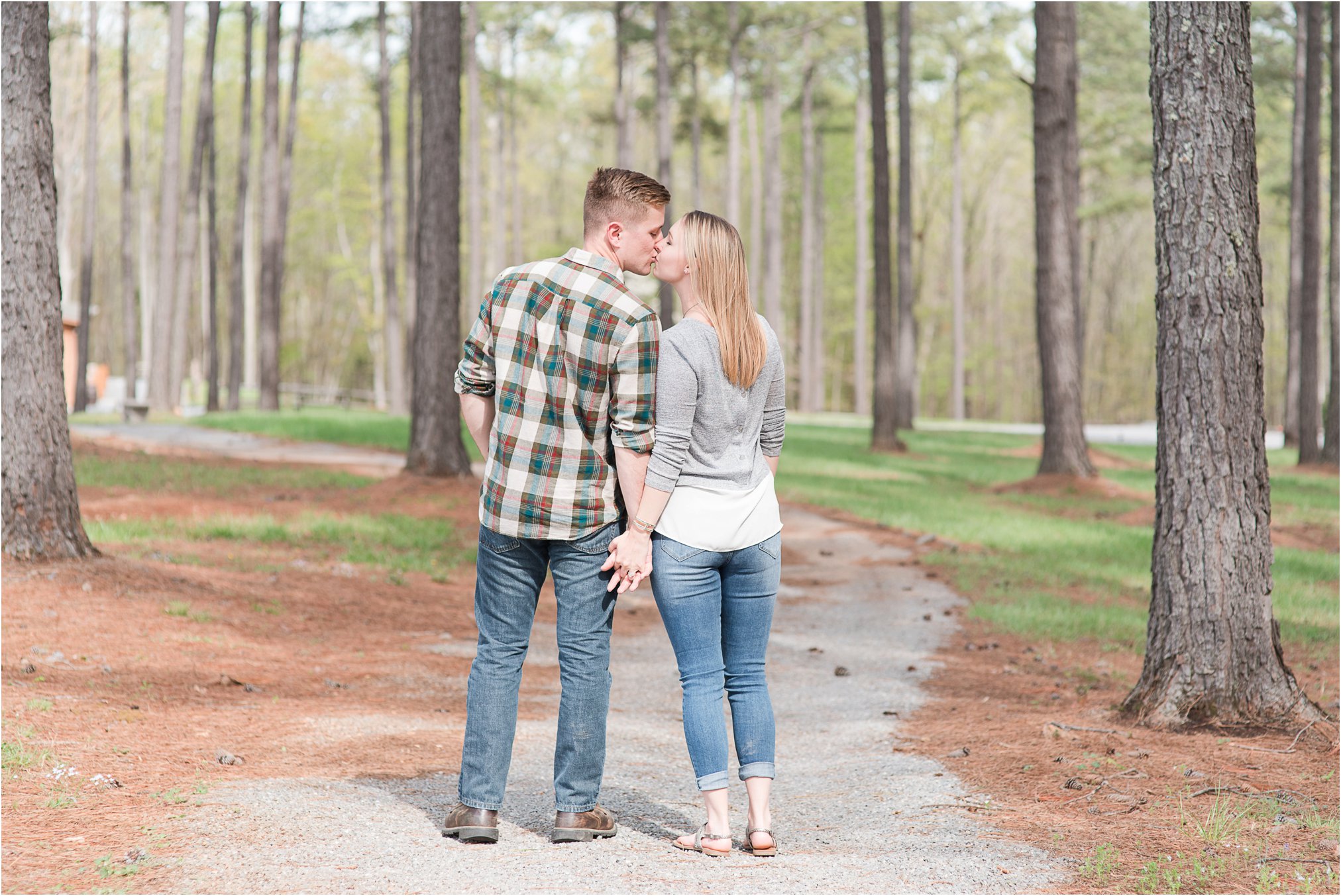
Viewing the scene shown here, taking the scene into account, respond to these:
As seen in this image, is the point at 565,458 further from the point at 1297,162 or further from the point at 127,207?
the point at 127,207

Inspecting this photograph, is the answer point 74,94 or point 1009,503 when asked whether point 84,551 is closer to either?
point 1009,503

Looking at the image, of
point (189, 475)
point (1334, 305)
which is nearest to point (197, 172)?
point (189, 475)

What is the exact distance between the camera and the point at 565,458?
3.46 metres

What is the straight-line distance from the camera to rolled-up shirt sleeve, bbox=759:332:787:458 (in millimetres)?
3627

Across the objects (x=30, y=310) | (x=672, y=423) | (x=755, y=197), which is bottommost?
(x=672, y=423)

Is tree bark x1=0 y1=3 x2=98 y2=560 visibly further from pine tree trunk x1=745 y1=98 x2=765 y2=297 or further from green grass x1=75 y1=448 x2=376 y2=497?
pine tree trunk x1=745 y1=98 x2=765 y2=297

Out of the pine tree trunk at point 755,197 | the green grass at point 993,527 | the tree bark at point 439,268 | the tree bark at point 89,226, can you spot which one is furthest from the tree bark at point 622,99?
the tree bark at point 439,268

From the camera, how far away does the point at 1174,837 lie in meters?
3.63

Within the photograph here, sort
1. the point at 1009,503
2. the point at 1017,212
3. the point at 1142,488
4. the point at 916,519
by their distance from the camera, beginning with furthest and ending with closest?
the point at 1017,212 → the point at 1142,488 → the point at 1009,503 → the point at 916,519

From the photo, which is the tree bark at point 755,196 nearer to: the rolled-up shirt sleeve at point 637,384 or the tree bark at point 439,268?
the tree bark at point 439,268

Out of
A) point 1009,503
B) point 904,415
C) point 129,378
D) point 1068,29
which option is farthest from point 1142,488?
point 129,378

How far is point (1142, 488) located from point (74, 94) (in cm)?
3879

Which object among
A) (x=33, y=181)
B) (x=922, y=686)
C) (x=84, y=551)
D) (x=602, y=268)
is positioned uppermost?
(x=33, y=181)

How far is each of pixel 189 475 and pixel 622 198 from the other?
12.9m
